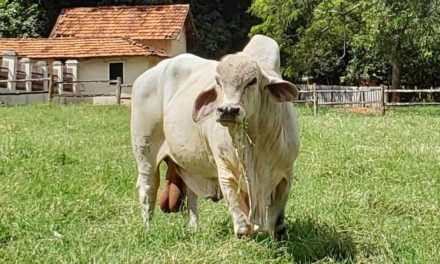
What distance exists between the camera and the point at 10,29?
35031 mm

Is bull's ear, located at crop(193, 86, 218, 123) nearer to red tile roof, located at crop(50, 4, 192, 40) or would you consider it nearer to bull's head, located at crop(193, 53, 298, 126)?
bull's head, located at crop(193, 53, 298, 126)

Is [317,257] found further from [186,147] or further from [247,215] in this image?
[186,147]

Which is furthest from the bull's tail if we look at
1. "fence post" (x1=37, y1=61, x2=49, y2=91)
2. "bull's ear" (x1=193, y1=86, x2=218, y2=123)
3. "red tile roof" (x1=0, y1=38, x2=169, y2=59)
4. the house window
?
the house window

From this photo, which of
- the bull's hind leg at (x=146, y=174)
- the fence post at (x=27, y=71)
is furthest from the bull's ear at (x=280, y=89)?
the fence post at (x=27, y=71)

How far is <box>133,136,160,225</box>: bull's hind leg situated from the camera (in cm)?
591

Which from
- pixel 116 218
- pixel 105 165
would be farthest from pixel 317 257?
pixel 105 165

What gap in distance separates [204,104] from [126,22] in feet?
96.4

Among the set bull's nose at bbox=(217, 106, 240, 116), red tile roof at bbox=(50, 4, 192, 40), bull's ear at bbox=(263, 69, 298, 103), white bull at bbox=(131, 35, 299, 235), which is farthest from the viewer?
red tile roof at bbox=(50, 4, 192, 40)

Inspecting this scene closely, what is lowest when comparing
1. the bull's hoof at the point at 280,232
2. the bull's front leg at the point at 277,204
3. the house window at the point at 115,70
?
the house window at the point at 115,70

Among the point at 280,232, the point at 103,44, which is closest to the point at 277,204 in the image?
the point at 280,232

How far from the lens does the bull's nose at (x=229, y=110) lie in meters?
3.96

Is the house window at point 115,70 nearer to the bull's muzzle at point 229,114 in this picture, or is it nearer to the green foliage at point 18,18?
the green foliage at point 18,18

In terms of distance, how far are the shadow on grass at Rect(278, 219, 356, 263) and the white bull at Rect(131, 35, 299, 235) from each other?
0.50 feet

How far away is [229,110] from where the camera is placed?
396 cm
